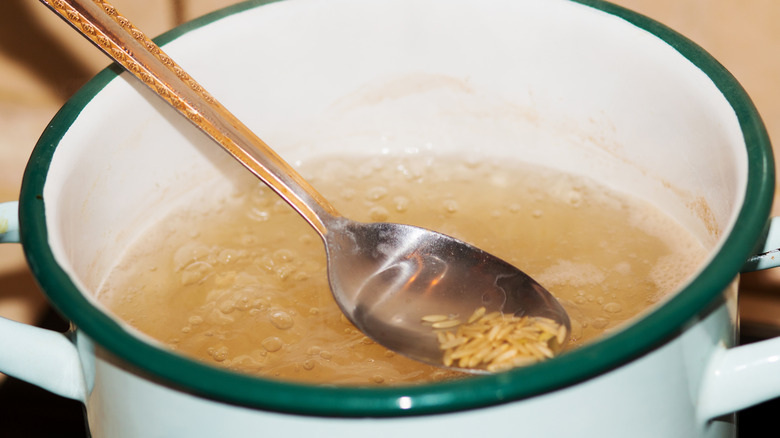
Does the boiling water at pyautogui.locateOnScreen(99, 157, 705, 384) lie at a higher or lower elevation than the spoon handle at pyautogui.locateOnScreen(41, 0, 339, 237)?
lower

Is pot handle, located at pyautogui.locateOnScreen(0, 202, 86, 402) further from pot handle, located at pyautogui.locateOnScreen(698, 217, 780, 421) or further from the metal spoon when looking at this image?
pot handle, located at pyautogui.locateOnScreen(698, 217, 780, 421)

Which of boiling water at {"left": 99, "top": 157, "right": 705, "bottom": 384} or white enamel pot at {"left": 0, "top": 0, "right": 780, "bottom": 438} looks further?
boiling water at {"left": 99, "top": 157, "right": 705, "bottom": 384}

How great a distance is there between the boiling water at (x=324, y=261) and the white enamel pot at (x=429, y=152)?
25 millimetres

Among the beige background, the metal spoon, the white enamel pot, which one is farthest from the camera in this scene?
the beige background

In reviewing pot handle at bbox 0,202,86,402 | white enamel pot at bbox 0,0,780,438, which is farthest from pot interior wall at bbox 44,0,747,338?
pot handle at bbox 0,202,86,402

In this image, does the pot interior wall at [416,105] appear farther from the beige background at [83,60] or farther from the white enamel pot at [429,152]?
the beige background at [83,60]

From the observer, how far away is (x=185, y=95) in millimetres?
681

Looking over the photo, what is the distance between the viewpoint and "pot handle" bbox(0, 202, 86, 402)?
19.2 inches

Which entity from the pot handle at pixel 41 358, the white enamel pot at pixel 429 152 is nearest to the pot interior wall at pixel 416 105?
the white enamel pot at pixel 429 152

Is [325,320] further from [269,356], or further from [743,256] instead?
[743,256]

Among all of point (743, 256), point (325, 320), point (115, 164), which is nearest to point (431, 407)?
point (743, 256)

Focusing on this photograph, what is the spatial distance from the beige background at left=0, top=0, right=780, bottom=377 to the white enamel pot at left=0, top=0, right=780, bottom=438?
7.2 inches

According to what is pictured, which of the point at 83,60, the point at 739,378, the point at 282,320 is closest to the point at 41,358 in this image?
the point at 282,320

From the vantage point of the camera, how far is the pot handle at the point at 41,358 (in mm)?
488
